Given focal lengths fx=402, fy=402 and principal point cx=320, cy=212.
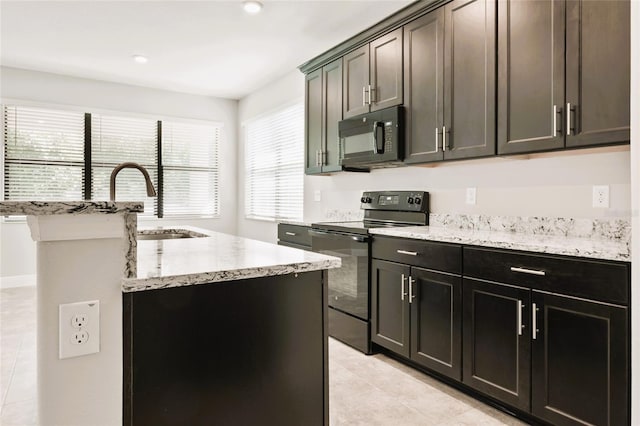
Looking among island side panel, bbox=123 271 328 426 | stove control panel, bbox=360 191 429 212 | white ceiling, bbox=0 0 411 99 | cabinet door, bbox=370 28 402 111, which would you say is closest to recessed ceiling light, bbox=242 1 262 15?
white ceiling, bbox=0 0 411 99

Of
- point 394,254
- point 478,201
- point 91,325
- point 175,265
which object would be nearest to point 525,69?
point 478,201

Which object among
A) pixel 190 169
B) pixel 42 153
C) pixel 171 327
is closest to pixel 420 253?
pixel 171 327

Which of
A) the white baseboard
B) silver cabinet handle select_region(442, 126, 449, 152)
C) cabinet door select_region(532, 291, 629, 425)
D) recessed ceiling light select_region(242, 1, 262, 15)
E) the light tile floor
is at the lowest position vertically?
the light tile floor

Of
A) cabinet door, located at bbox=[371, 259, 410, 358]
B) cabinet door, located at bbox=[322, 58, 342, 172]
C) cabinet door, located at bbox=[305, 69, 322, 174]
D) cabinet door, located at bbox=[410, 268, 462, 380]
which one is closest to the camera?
cabinet door, located at bbox=[410, 268, 462, 380]

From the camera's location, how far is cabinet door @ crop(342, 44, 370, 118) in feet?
10.8

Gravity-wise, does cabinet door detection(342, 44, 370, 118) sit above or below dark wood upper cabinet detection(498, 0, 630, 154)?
above

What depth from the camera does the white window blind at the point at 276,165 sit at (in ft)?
15.8

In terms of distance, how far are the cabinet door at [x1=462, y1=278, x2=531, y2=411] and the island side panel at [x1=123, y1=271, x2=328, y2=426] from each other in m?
1.10

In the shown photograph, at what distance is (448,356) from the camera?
7.63 feet

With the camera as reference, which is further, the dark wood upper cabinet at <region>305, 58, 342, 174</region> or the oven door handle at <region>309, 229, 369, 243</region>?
the dark wood upper cabinet at <region>305, 58, 342, 174</region>

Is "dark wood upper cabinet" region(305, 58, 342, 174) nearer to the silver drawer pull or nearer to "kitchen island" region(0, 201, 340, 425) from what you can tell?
the silver drawer pull

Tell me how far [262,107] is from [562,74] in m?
4.13

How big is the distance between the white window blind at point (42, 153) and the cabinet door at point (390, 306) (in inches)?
168

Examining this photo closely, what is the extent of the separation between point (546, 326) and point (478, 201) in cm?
112
